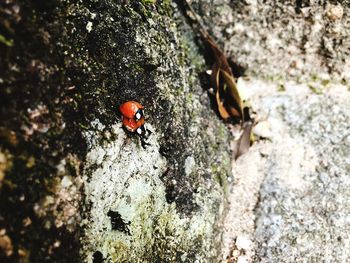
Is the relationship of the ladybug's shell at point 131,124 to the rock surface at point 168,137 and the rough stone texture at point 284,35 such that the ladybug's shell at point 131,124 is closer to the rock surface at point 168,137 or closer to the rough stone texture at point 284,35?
the rock surface at point 168,137

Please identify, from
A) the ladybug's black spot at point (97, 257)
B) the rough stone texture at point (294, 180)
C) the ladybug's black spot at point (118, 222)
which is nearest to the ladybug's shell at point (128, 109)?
the ladybug's black spot at point (118, 222)

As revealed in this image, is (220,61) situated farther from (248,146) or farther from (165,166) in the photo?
(165,166)

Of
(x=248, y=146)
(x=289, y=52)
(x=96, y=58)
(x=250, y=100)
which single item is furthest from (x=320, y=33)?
(x=96, y=58)

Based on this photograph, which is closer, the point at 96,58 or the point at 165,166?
the point at 96,58

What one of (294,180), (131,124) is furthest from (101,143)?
(294,180)

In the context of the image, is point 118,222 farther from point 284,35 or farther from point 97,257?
point 284,35
